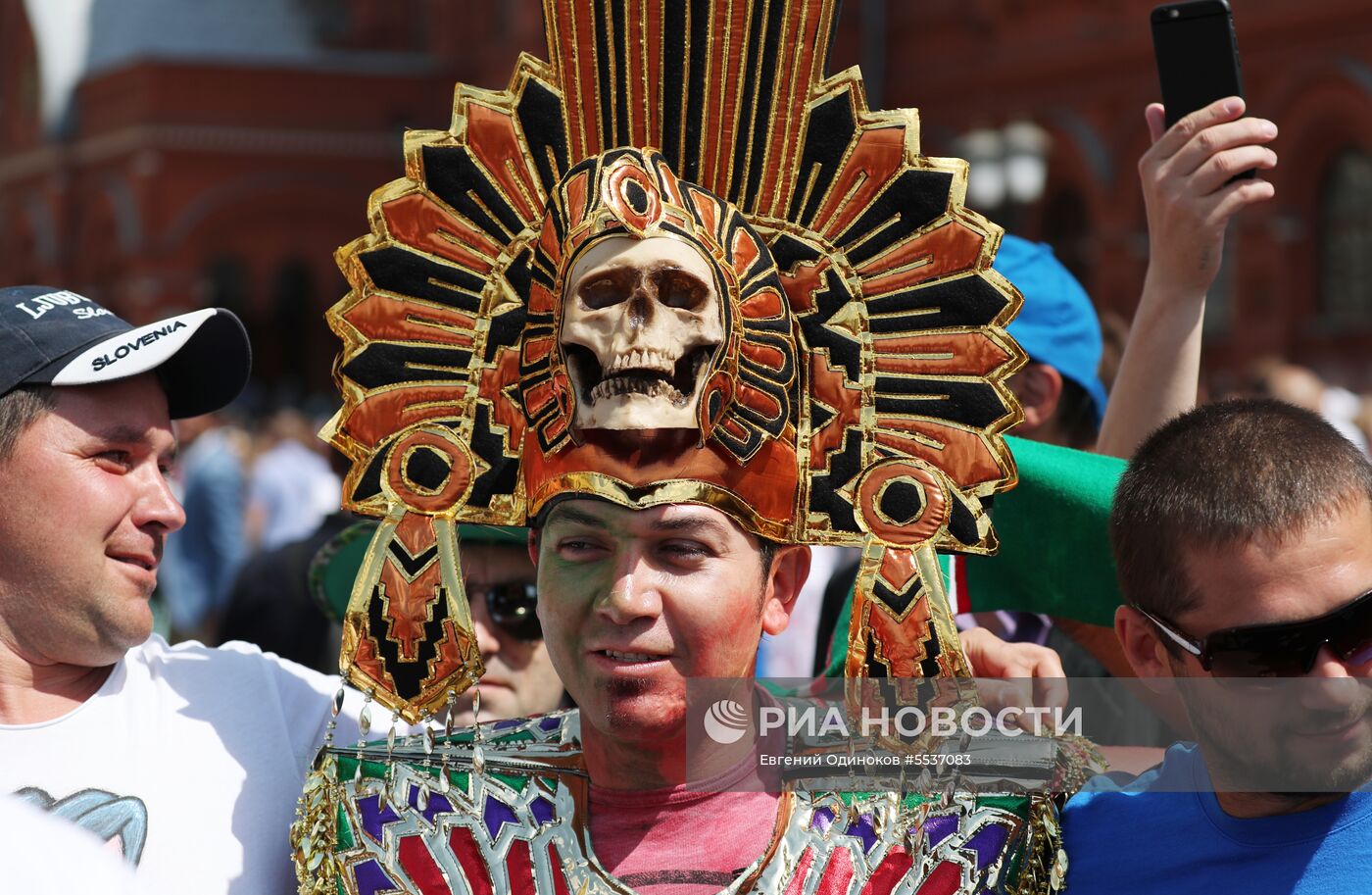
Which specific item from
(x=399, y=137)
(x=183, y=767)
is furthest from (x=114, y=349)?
(x=399, y=137)

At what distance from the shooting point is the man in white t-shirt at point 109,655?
238 cm

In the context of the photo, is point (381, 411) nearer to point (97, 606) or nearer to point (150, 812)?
point (97, 606)

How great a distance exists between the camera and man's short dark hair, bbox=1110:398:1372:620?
6.51 ft

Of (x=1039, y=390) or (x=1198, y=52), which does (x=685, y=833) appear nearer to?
(x=1039, y=390)

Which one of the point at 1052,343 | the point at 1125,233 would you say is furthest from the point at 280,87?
the point at 1052,343

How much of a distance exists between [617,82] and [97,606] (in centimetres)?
104

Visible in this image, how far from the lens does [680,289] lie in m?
2.20

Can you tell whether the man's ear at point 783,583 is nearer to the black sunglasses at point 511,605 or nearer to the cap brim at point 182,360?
the black sunglasses at point 511,605

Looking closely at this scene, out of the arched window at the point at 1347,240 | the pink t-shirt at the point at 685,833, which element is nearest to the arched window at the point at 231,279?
the arched window at the point at 1347,240

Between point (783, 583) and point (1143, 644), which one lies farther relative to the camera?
point (783, 583)

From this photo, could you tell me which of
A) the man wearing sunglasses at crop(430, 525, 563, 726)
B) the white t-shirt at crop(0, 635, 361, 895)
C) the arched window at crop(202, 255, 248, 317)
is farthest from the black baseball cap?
the arched window at crop(202, 255, 248, 317)

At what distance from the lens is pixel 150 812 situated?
2.38 metres

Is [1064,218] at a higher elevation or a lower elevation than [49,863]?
higher

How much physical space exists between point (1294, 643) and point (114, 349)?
166 centimetres
